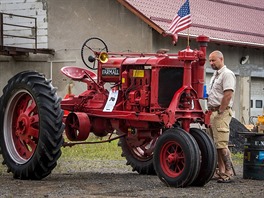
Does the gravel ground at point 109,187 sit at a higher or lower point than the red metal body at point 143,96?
lower

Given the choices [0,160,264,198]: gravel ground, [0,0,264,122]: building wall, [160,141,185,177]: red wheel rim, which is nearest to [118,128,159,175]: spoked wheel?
[0,160,264,198]: gravel ground

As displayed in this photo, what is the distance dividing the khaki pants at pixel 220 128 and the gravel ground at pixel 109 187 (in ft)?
1.97

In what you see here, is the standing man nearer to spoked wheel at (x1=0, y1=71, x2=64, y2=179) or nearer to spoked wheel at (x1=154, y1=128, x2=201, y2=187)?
spoked wheel at (x1=154, y1=128, x2=201, y2=187)

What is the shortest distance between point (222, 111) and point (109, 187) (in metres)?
2.25

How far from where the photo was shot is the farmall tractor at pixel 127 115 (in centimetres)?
1104

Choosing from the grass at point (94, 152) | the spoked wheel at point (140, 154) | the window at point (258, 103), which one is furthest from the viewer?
the window at point (258, 103)

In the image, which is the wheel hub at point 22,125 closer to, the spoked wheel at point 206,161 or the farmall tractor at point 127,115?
the farmall tractor at point 127,115

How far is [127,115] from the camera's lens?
12.1 m

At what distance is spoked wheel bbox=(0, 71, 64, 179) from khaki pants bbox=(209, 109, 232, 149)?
7.56 ft

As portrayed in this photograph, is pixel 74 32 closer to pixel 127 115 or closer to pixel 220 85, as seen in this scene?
pixel 127 115

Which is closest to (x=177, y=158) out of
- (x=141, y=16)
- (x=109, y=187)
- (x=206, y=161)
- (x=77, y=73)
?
(x=206, y=161)

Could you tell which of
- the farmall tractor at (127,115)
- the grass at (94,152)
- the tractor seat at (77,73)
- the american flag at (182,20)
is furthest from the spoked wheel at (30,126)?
the grass at (94,152)

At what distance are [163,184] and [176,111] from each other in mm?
1016

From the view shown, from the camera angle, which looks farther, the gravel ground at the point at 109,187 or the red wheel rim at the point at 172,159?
the red wheel rim at the point at 172,159
